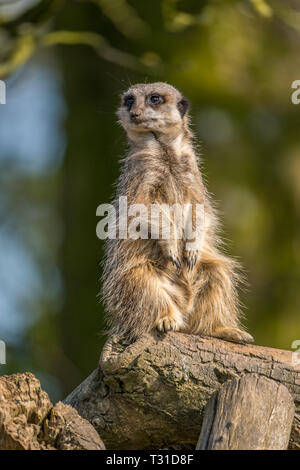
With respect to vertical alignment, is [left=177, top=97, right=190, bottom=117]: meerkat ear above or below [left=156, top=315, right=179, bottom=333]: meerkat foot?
above

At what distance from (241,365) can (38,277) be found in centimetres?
850

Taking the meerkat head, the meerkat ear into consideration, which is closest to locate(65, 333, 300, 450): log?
the meerkat head

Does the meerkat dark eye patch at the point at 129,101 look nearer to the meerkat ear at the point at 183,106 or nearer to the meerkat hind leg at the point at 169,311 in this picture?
the meerkat ear at the point at 183,106

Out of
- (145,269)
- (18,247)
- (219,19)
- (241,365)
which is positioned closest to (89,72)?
(219,19)

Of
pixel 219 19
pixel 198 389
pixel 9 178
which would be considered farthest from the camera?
pixel 9 178

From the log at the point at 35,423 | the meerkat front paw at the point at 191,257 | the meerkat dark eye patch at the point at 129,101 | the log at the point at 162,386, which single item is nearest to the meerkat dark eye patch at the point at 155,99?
the meerkat dark eye patch at the point at 129,101

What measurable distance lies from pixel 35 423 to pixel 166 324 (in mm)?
1265

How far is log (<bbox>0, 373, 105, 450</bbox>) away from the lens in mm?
3400

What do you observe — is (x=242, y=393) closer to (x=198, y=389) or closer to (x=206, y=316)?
(x=198, y=389)

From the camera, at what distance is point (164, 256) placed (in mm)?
5184

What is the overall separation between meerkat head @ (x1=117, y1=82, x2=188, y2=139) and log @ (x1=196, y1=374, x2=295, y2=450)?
2525 mm

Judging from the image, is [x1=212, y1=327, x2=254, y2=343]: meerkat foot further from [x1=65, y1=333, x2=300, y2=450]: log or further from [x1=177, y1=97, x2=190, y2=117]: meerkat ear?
[x1=177, y1=97, x2=190, y2=117]: meerkat ear

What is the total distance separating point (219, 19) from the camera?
27.0 feet

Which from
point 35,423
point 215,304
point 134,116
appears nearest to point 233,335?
point 215,304
